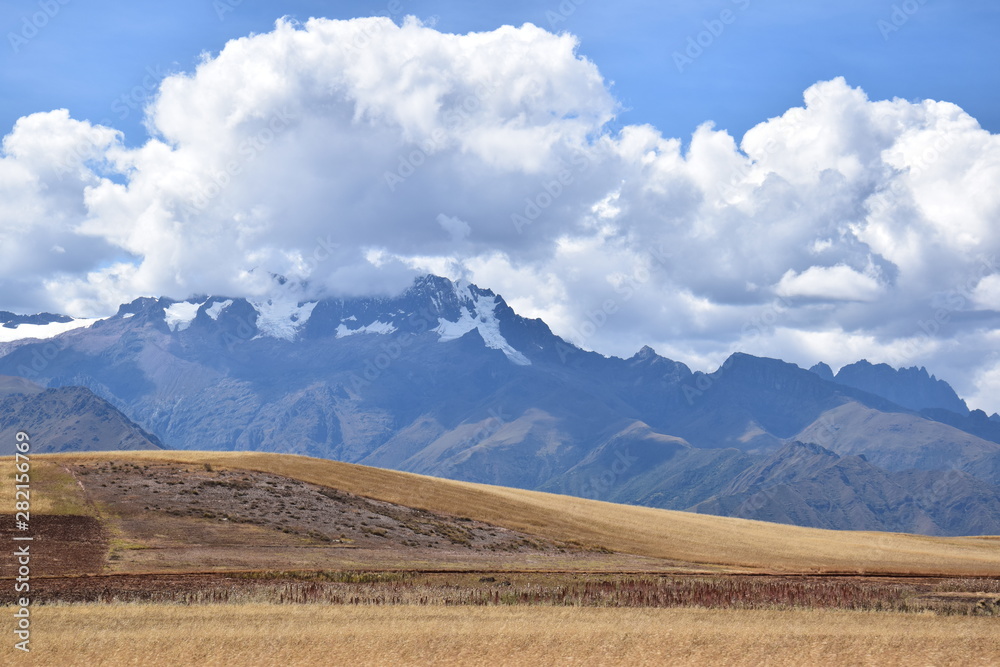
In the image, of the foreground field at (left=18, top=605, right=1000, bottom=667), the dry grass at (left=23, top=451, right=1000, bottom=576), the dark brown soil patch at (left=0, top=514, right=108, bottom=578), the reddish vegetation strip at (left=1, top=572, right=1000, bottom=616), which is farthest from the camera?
the dry grass at (left=23, top=451, right=1000, bottom=576)

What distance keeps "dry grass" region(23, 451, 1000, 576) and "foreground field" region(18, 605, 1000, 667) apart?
36294 mm

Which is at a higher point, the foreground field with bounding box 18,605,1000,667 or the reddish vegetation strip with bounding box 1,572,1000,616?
the foreground field with bounding box 18,605,1000,667

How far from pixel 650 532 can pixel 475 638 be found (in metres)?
64.7

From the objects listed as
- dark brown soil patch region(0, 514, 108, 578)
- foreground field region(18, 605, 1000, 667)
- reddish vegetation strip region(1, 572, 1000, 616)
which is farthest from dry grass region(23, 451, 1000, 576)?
foreground field region(18, 605, 1000, 667)

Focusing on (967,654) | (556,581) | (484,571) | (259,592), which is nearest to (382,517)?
(484,571)

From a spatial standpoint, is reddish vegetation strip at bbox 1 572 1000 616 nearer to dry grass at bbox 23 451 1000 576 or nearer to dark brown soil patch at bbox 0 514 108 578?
dark brown soil patch at bbox 0 514 108 578

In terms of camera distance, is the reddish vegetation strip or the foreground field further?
the reddish vegetation strip

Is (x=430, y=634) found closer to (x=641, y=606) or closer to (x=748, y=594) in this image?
(x=641, y=606)

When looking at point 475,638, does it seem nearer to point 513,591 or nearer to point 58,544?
point 513,591

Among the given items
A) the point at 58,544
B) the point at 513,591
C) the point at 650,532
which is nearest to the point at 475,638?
the point at 513,591

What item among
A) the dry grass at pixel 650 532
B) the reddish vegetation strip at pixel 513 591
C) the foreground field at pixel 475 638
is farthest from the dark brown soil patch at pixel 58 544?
the dry grass at pixel 650 532

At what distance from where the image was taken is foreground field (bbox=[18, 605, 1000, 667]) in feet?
116

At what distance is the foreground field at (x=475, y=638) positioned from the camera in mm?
35281

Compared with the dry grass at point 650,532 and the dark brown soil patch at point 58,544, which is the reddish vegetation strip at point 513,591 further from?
the dry grass at point 650,532
